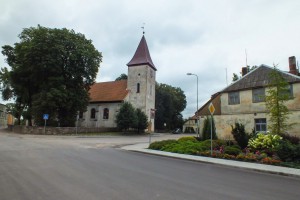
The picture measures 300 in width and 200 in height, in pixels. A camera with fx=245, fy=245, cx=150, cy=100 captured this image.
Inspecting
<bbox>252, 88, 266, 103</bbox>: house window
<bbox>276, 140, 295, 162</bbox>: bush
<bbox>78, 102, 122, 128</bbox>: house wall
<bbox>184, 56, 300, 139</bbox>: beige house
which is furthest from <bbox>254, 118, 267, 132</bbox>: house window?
<bbox>78, 102, 122, 128</bbox>: house wall

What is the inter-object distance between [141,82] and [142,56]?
6.62 m

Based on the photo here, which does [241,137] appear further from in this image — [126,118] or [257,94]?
[126,118]

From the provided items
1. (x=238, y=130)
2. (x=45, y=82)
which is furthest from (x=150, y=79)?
(x=238, y=130)

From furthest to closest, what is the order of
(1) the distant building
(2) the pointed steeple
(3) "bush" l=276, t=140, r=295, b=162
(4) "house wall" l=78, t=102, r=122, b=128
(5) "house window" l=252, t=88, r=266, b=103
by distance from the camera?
1. (1) the distant building
2. (2) the pointed steeple
3. (4) "house wall" l=78, t=102, r=122, b=128
4. (5) "house window" l=252, t=88, r=266, b=103
5. (3) "bush" l=276, t=140, r=295, b=162

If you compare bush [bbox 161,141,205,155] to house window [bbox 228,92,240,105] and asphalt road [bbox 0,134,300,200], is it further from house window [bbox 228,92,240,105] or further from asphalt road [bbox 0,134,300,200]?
house window [bbox 228,92,240,105]

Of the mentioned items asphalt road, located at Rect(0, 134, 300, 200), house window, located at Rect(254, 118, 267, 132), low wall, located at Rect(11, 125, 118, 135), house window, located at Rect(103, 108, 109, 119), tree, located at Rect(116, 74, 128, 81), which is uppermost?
tree, located at Rect(116, 74, 128, 81)

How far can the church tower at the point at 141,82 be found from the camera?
174ft

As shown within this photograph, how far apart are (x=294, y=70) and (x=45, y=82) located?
35.3m

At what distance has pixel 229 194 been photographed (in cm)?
633

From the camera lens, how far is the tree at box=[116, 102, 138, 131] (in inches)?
1688

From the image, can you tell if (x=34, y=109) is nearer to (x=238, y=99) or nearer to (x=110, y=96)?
(x=110, y=96)

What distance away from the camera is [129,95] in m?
54.1

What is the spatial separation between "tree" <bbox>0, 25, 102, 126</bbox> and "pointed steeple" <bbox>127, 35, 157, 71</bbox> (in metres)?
12.3

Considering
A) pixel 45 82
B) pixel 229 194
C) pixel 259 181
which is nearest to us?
pixel 229 194
